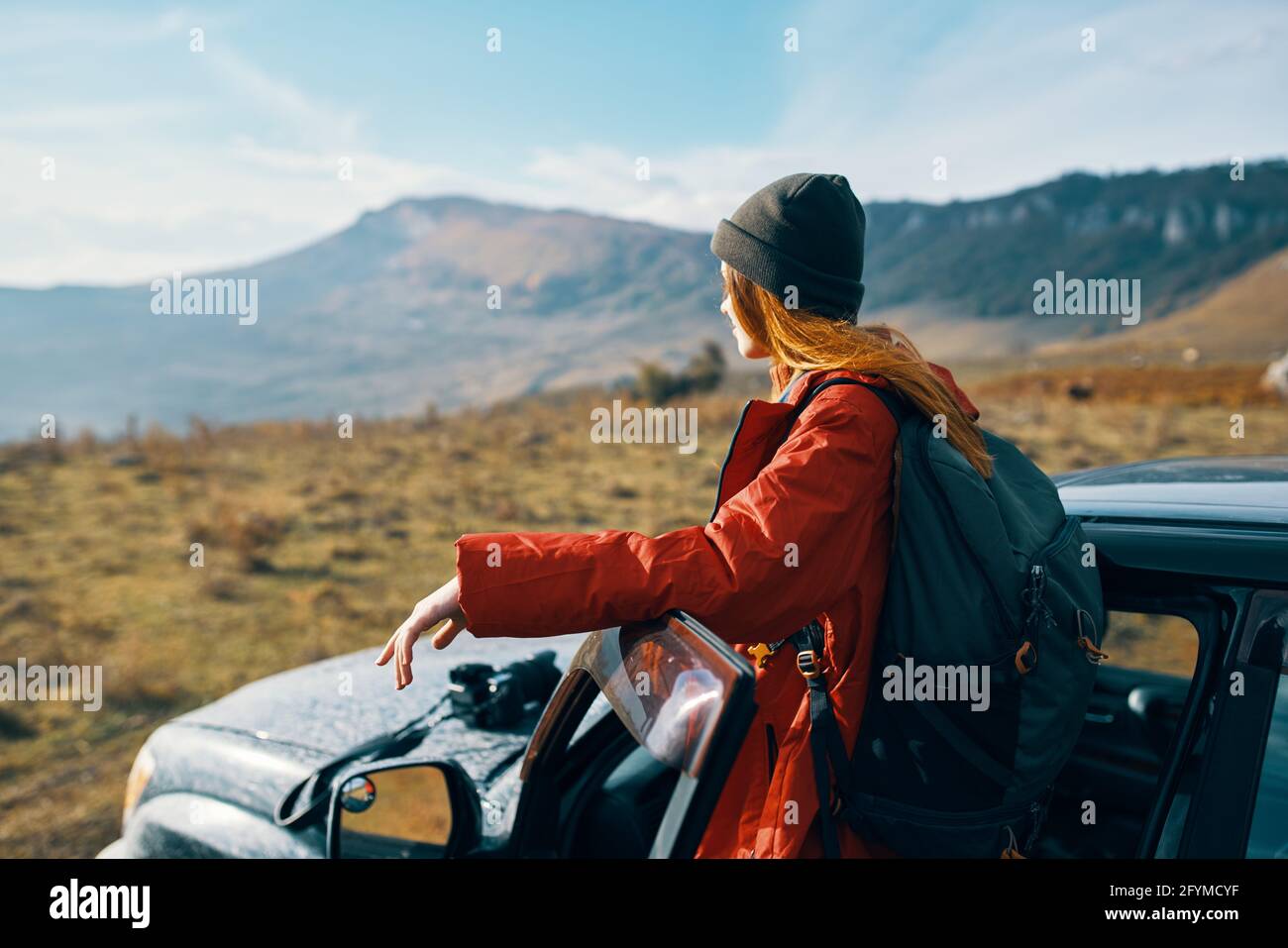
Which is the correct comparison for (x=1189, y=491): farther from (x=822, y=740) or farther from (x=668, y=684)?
(x=668, y=684)

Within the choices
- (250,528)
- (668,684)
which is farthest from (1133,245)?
(668,684)

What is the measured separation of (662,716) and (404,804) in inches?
71.5

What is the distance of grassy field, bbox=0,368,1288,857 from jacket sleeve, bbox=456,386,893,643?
13.3 ft

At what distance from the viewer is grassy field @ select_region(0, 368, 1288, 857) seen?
5734 mm

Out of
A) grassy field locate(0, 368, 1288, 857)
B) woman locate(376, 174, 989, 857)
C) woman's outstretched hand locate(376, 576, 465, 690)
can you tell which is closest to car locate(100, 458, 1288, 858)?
woman locate(376, 174, 989, 857)

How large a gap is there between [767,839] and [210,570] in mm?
8781

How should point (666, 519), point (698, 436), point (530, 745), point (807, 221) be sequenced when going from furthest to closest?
point (698, 436)
point (666, 519)
point (530, 745)
point (807, 221)

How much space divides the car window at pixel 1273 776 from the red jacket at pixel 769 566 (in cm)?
71

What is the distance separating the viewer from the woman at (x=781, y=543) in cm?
133

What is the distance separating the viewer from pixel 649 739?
1252 millimetres

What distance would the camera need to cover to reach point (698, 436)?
18594mm
